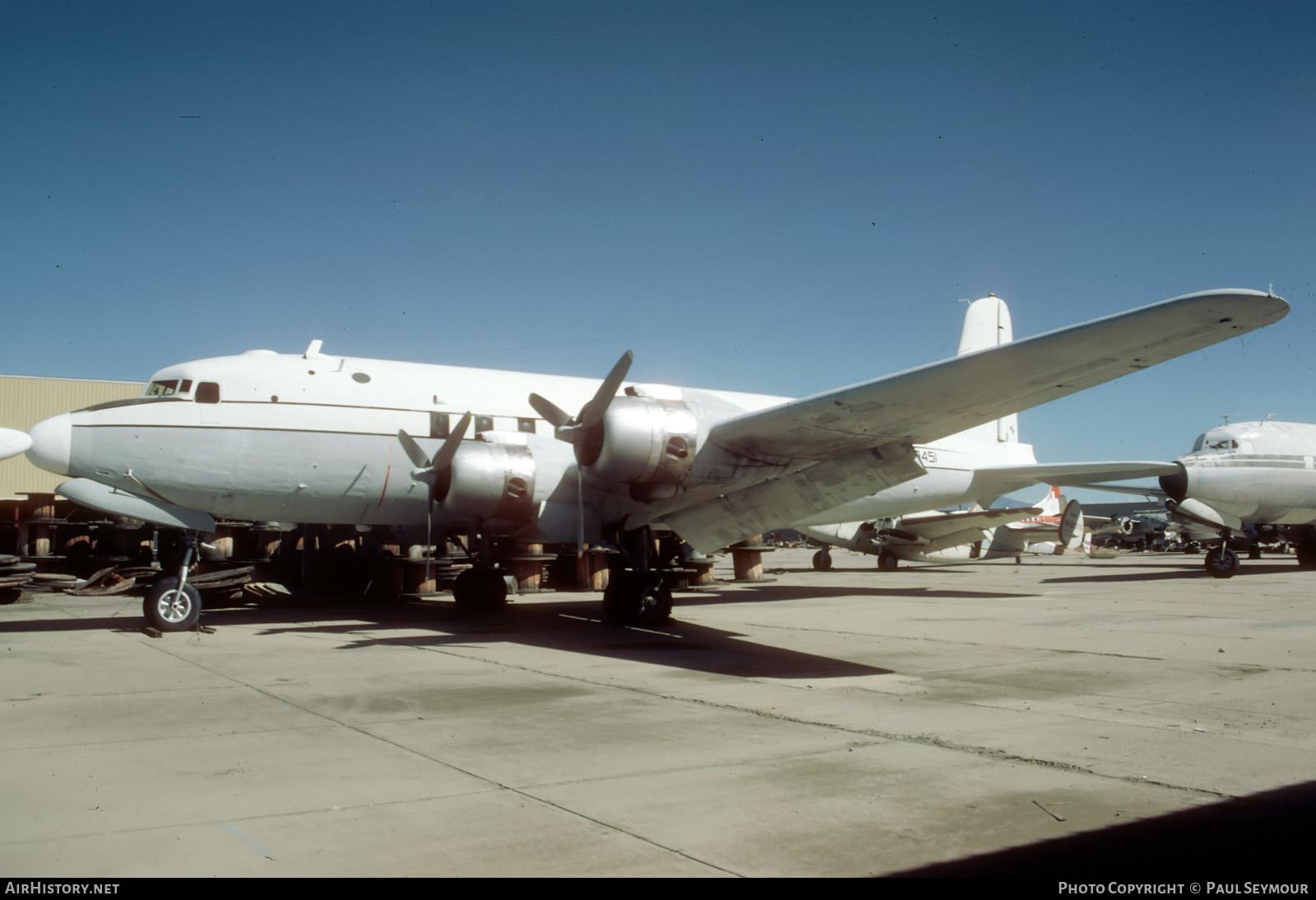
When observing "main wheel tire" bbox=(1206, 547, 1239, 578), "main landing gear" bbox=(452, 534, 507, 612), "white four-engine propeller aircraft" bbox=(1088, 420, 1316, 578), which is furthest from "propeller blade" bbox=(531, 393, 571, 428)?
"main wheel tire" bbox=(1206, 547, 1239, 578)

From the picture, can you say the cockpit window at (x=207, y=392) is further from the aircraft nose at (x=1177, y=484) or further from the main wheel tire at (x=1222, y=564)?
the main wheel tire at (x=1222, y=564)

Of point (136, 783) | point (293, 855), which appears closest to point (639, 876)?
point (293, 855)

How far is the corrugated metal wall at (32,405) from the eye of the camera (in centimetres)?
3469

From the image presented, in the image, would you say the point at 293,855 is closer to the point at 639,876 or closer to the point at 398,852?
the point at 398,852

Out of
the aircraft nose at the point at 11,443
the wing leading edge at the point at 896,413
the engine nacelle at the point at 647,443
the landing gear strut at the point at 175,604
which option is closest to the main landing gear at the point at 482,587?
the wing leading edge at the point at 896,413

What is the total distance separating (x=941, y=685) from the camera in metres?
8.59

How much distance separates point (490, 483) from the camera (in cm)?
1316

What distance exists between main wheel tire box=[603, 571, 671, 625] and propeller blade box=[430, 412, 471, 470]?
3.25 m

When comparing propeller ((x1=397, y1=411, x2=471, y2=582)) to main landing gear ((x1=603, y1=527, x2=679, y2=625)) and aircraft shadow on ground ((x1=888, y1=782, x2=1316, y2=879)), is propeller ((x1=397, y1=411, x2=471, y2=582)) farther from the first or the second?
aircraft shadow on ground ((x1=888, y1=782, x2=1316, y2=879))

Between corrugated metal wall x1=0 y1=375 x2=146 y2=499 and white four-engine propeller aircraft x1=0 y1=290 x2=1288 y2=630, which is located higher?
corrugated metal wall x1=0 y1=375 x2=146 y2=499

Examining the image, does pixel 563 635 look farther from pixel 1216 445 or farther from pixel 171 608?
pixel 1216 445

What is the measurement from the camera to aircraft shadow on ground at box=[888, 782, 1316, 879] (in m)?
3.68

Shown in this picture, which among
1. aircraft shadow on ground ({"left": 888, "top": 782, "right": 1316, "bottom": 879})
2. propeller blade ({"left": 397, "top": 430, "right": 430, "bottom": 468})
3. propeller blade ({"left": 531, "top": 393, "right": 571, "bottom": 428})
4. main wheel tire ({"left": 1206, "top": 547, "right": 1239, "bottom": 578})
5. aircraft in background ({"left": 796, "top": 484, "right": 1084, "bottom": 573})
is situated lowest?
aircraft shadow on ground ({"left": 888, "top": 782, "right": 1316, "bottom": 879})

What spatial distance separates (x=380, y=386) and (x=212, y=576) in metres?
6.19
